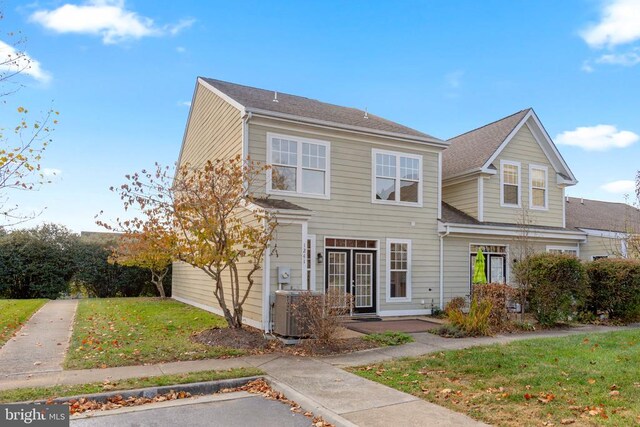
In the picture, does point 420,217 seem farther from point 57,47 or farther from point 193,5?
point 57,47

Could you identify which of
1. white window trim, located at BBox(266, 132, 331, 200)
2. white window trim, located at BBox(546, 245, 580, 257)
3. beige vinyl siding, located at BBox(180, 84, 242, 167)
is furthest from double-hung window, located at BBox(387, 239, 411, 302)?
white window trim, located at BBox(546, 245, 580, 257)

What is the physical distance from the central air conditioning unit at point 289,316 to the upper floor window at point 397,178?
16.9 ft

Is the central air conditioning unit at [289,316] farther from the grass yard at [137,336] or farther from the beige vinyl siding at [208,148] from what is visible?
the grass yard at [137,336]

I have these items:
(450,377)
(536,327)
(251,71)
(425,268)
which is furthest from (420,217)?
(251,71)

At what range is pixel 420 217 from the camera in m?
15.0

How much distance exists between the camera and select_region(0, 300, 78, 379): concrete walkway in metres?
7.43

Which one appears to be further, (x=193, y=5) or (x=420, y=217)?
(x=420, y=217)

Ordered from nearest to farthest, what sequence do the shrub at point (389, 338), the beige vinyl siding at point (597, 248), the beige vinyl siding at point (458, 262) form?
the shrub at point (389, 338), the beige vinyl siding at point (458, 262), the beige vinyl siding at point (597, 248)

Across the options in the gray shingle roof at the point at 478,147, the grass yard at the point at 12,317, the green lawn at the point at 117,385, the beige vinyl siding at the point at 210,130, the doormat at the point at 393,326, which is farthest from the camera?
the gray shingle roof at the point at 478,147

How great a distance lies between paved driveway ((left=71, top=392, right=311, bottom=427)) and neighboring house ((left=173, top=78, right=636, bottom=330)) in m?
4.80

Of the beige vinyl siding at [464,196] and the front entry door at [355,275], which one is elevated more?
the beige vinyl siding at [464,196]

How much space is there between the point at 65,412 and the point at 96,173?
10051mm

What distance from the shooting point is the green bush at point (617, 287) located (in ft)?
44.0

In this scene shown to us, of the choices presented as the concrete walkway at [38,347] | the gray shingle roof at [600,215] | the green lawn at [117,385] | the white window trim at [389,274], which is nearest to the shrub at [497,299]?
the white window trim at [389,274]
